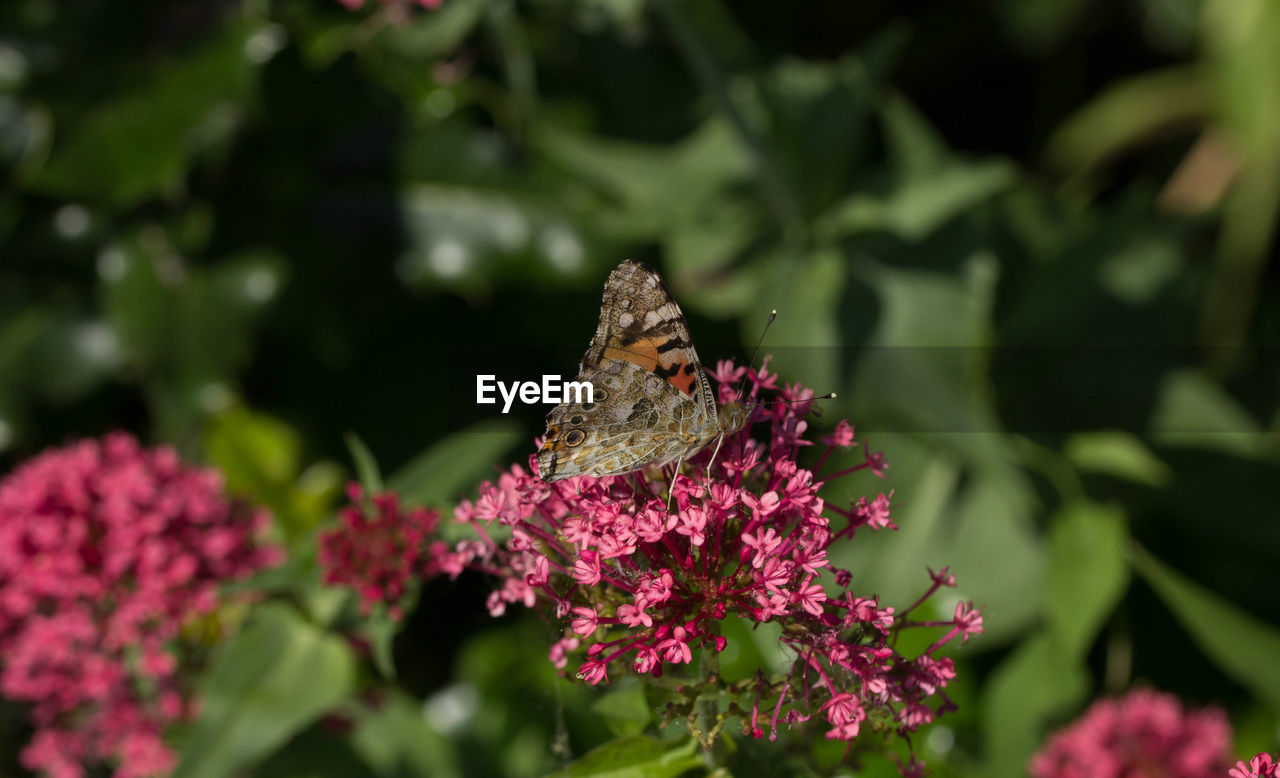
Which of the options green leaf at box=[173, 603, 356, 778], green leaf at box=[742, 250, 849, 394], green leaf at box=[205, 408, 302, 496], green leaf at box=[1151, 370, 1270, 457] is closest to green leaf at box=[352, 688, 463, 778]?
green leaf at box=[173, 603, 356, 778]

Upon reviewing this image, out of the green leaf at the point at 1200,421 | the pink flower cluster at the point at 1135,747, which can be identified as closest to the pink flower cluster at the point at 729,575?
the pink flower cluster at the point at 1135,747

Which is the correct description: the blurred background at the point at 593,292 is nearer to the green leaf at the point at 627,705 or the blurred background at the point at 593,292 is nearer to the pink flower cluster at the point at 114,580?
the pink flower cluster at the point at 114,580

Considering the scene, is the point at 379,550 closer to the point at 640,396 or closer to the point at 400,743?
the point at 640,396

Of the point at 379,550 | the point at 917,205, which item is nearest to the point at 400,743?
the point at 379,550

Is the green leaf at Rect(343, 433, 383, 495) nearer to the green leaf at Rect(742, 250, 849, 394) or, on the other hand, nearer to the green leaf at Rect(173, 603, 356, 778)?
the green leaf at Rect(173, 603, 356, 778)

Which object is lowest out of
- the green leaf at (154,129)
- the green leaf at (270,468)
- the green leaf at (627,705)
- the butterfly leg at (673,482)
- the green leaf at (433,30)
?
the green leaf at (270,468)

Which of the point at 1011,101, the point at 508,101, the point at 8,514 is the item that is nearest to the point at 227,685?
the point at 8,514
